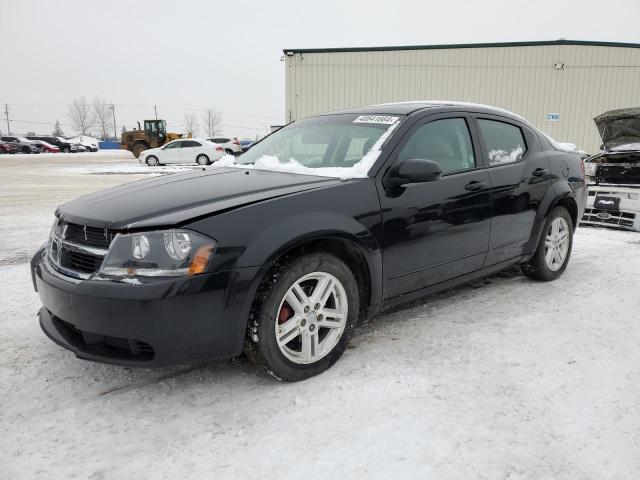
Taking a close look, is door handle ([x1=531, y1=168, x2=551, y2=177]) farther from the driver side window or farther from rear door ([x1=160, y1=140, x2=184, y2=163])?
rear door ([x1=160, y1=140, x2=184, y2=163])

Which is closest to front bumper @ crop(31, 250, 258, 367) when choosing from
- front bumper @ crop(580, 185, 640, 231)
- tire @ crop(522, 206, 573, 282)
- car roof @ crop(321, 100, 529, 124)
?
car roof @ crop(321, 100, 529, 124)

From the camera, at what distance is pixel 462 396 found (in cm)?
246

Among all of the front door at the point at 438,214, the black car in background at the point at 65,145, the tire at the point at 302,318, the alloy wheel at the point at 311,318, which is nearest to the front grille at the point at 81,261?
the tire at the point at 302,318

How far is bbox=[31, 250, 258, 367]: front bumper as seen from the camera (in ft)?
7.05

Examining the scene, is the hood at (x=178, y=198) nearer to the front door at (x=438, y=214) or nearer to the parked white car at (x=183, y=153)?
the front door at (x=438, y=214)

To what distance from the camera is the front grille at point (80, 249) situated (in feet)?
7.64

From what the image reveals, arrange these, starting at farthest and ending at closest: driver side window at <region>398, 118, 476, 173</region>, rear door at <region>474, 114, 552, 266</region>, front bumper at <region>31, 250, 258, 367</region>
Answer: rear door at <region>474, 114, 552, 266</region>
driver side window at <region>398, 118, 476, 173</region>
front bumper at <region>31, 250, 258, 367</region>

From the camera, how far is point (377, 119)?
3.31 meters

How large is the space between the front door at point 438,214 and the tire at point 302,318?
359 millimetres

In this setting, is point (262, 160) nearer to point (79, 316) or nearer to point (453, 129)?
point (453, 129)

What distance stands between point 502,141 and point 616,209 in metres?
4.16

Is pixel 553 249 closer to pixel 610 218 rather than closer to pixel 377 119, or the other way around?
pixel 377 119

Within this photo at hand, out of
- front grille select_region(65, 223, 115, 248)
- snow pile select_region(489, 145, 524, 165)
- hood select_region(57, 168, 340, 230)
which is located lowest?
front grille select_region(65, 223, 115, 248)

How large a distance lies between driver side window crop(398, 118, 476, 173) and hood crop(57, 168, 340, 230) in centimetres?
70
